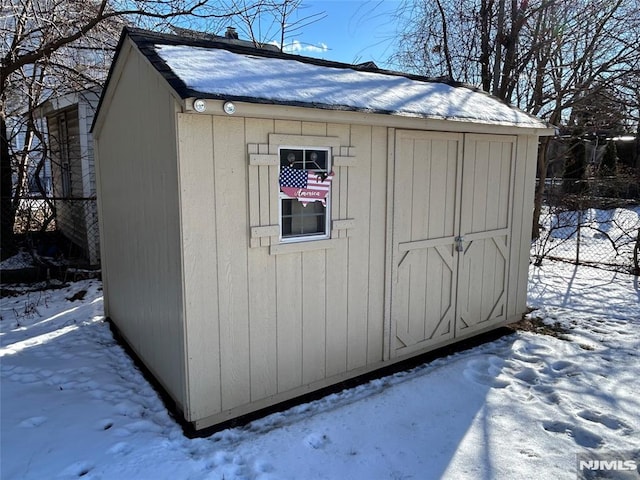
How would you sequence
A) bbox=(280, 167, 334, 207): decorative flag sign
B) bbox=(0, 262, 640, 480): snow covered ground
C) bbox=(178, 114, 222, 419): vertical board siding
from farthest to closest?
bbox=(280, 167, 334, 207): decorative flag sign < bbox=(178, 114, 222, 419): vertical board siding < bbox=(0, 262, 640, 480): snow covered ground

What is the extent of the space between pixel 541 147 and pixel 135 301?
856 cm

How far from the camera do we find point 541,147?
9117mm

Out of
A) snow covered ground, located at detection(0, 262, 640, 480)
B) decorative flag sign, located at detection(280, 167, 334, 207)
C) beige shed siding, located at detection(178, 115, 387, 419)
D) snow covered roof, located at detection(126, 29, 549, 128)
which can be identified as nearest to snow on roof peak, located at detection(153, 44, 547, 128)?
snow covered roof, located at detection(126, 29, 549, 128)

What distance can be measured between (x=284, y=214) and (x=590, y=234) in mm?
9028

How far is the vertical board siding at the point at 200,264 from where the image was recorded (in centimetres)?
272

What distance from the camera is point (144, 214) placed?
3.49m

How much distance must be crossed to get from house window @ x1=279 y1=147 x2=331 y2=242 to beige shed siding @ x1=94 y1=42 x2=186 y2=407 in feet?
2.54

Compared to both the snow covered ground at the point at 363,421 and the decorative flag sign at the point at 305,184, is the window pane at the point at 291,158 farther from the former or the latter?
the snow covered ground at the point at 363,421

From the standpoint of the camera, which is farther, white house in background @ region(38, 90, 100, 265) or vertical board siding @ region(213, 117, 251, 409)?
white house in background @ region(38, 90, 100, 265)

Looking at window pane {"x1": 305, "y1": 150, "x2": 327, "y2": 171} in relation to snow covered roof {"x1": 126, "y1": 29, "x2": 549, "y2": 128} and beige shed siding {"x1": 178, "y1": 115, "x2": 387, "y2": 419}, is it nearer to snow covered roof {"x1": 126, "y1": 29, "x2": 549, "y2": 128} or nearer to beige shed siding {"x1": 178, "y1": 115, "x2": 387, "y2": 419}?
beige shed siding {"x1": 178, "y1": 115, "x2": 387, "y2": 419}

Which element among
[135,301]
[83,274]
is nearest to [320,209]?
[135,301]

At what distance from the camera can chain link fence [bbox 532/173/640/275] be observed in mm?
7605

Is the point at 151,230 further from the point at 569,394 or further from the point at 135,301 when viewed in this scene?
the point at 569,394

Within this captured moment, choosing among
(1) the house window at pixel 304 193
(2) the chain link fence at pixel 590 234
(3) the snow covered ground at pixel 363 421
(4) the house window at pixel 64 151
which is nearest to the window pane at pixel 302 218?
(1) the house window at pixel 304 193
